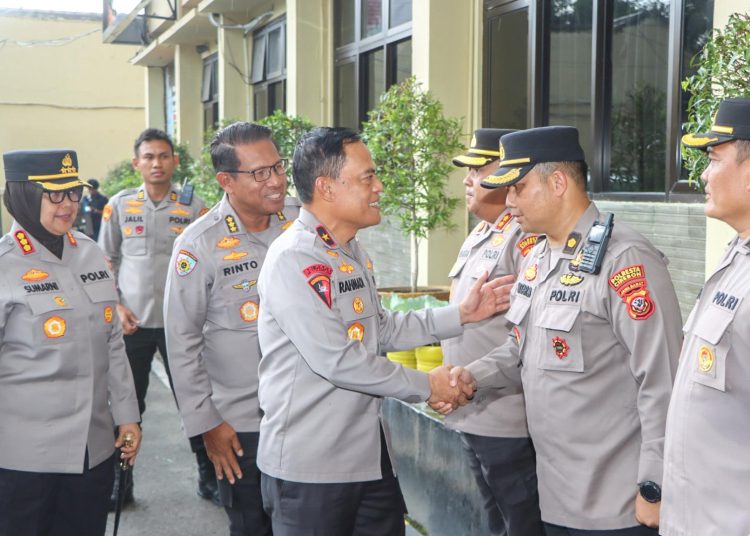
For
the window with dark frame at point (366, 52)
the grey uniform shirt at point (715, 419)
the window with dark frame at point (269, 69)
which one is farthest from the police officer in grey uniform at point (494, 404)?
the window with dark frame at point (269, 69)

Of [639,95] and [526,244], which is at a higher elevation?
[639,95]

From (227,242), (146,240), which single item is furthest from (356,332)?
(146,240)

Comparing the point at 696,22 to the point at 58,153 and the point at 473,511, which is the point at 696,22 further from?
the point at 58,153

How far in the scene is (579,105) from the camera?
19.7ft

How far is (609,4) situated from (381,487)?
3980mm

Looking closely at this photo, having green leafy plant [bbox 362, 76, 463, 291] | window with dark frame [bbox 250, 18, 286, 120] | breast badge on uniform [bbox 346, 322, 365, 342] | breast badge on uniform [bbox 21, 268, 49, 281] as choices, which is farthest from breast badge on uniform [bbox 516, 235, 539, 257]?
window with dark frame [bbox 250, 18, 286, 120]

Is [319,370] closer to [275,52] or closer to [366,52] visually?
[366,52]

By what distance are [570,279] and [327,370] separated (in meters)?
0.80

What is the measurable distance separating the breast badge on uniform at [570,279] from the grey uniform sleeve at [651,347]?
146 mm

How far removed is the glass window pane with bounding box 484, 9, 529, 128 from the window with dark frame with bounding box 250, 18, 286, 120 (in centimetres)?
591

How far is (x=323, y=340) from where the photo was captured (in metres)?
2.65

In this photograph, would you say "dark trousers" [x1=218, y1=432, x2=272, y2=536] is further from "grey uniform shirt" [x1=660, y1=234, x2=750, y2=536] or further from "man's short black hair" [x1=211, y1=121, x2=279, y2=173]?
"grey uniform shirt" [x1=660, y1=234, x2=750, y2=536]

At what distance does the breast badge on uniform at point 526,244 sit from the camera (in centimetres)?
351

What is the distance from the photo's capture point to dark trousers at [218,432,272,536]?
142 inches
